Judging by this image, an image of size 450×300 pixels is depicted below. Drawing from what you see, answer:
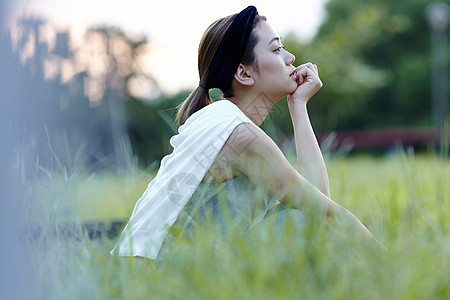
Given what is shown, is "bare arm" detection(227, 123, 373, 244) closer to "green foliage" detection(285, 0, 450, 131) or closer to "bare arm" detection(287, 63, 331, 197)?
"bare arm" detection(287, 63, 331, 197)

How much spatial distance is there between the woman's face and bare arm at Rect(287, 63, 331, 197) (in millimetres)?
152

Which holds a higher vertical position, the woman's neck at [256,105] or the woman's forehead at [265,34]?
the woman's forehead at [265,34]

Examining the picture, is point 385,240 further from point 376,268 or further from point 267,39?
point 267,39

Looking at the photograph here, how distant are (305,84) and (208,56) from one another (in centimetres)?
41

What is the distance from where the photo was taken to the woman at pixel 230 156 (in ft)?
5.88

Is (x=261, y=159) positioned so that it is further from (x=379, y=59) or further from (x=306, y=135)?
(x=379, y=59)

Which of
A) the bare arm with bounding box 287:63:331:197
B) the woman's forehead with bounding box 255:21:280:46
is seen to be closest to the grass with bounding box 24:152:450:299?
the bare arm with bounding box 287:63:331:197

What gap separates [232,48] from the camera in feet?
6.81

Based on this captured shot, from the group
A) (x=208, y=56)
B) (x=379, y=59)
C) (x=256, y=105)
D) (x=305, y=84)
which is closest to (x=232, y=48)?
(x=208, y=56)

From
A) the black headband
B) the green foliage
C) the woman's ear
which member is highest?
the black headband

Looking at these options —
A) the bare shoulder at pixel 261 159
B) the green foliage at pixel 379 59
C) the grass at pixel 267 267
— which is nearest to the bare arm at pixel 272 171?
the bare shoulder at pixel 261 159

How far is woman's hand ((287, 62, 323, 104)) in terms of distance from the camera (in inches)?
88.5

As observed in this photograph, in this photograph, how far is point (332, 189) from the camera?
2533mm

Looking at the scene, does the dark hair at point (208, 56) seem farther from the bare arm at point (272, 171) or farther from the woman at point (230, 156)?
the bare arm at point (272, 171)
